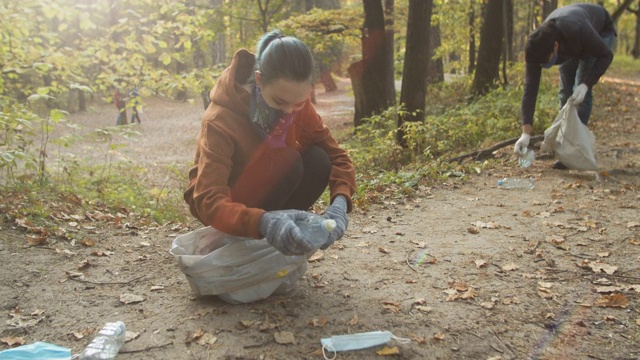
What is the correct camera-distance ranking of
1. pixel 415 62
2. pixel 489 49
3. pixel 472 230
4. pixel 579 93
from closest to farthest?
pixel 472 230
pixel 579 93
pixel 415 62
pixel 489 49

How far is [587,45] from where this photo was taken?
4.19m

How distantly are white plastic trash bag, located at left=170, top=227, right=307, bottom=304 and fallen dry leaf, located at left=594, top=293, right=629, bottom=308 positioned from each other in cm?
149

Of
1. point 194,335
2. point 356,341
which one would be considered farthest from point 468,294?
point 194,335

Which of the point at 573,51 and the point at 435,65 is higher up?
the point at 435,65

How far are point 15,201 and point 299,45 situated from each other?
10.4 feet

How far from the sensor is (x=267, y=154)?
2.37 metres

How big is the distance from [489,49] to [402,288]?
8101mm

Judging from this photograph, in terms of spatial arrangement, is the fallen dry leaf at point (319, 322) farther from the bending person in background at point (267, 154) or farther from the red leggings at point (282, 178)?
the red leggings at point (282, 178)

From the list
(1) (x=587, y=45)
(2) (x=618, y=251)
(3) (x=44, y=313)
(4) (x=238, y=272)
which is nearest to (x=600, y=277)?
(2) (x=618, y=251)

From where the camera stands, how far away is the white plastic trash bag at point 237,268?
225 centimetres

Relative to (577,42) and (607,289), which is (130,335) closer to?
(607,289)

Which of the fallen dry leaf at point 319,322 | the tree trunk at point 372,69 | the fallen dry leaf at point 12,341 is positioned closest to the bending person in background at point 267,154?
the fallen dry leaf at point 319,322

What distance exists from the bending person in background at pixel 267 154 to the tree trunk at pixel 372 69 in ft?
20.5

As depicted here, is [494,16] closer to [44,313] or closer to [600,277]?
[600,277]
